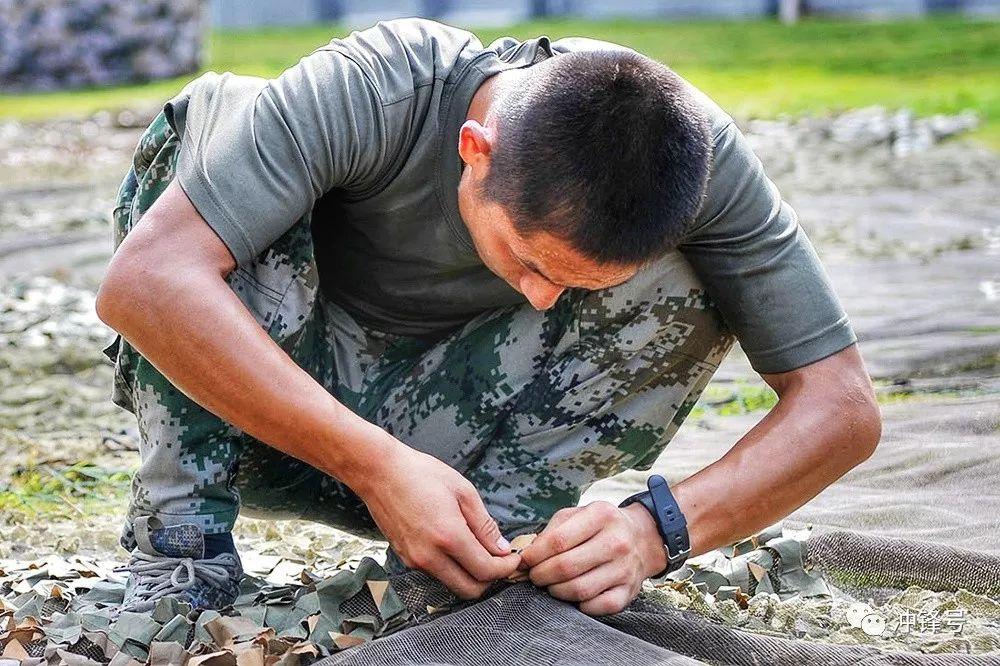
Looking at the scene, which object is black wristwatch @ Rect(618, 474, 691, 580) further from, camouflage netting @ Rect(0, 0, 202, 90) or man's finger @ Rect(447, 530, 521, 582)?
camouflage netting @ Rect(0, 0, 202, 90)

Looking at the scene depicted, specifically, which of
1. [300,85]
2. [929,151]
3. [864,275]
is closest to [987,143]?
[929,151]

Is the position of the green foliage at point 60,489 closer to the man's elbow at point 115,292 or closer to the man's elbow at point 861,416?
the man's elbow at point 115,292

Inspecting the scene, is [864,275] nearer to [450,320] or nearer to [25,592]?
[450,320]

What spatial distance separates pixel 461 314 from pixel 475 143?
1.58 ft

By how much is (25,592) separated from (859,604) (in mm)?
1515

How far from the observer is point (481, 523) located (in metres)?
2.21

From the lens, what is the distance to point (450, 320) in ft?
8.55

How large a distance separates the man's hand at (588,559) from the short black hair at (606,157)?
435mm

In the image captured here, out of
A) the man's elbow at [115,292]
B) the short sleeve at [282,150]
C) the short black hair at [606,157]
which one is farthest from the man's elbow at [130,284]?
the short black hair at [606,157]

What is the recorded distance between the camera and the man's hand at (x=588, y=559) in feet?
7.34

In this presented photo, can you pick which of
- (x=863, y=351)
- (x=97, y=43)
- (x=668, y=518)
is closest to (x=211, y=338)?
(x=668, y=518)

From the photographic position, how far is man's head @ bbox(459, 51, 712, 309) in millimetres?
2020

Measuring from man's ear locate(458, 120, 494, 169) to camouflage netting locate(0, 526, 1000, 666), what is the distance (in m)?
0.69

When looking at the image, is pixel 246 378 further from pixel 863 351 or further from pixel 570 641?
pixel 863 351
